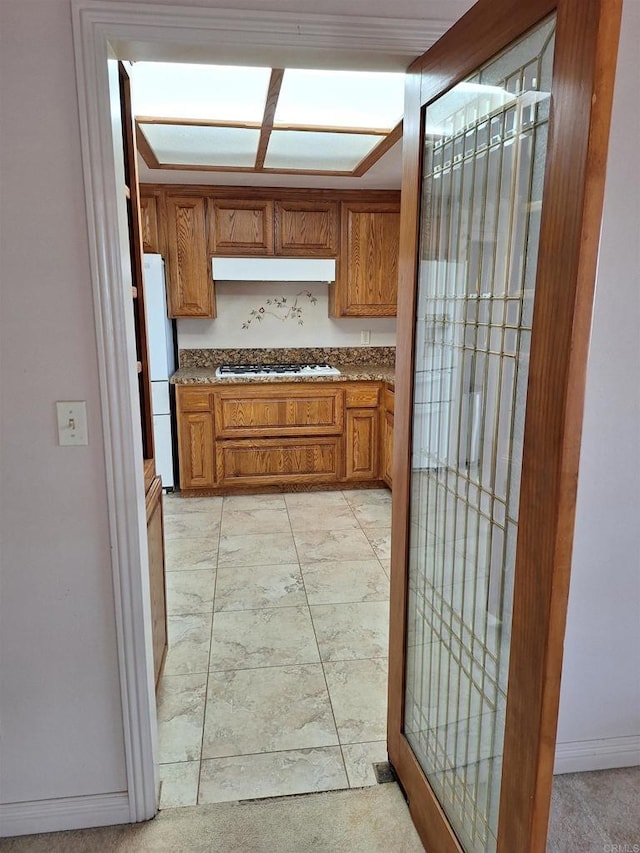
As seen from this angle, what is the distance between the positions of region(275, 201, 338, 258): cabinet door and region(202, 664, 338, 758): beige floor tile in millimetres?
3134

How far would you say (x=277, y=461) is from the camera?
174 inches

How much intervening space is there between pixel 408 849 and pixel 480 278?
155cm

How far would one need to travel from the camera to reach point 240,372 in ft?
14.4

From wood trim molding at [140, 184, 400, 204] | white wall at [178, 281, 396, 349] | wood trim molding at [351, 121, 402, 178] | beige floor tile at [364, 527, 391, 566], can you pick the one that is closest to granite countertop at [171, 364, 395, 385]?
white wall at [178, 281, 396, 349]

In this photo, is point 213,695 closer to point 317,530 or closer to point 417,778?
point 417,778

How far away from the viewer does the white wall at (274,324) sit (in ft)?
15.5

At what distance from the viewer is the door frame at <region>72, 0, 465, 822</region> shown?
129 centimetres

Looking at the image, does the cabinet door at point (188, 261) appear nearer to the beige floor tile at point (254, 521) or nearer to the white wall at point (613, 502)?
the beige floor tile at point (254, 521)

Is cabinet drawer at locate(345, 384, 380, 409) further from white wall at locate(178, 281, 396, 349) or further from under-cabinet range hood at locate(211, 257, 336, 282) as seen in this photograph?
under-cabinet range hood at locate(211, 257, 336, 282)

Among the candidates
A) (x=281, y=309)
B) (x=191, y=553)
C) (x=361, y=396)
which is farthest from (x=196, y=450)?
(x=281, y=309)

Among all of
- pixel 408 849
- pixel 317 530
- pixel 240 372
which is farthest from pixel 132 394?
pixel 240 372

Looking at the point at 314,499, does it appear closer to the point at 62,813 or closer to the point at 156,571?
the point at 156,571

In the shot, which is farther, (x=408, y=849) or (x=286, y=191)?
(x=286, y=191)

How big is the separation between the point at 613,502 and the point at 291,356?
11.5 feet
